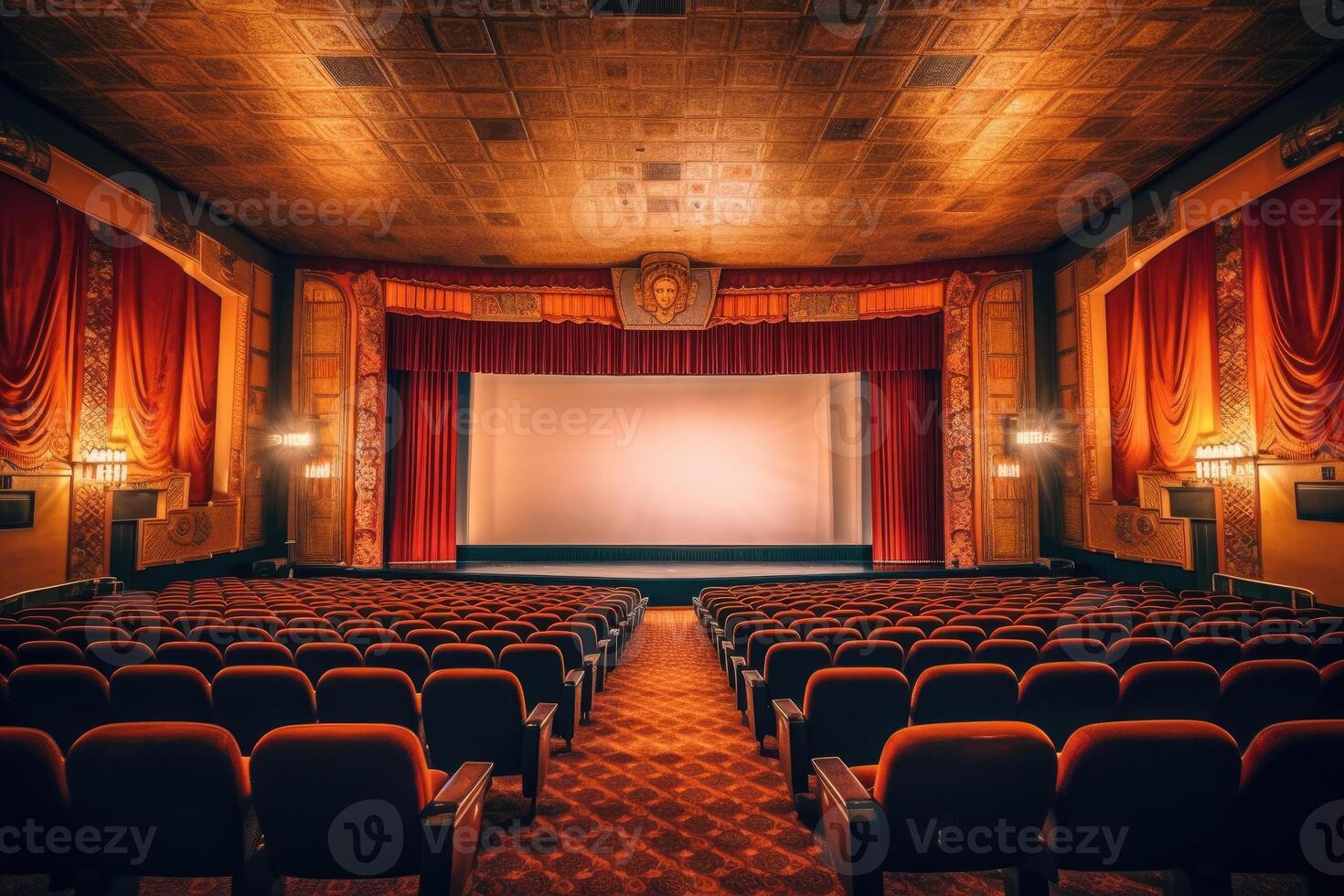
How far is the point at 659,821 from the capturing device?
300cm

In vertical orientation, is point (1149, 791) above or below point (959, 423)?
below

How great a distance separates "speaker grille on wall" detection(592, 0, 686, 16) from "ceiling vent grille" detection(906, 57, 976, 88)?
243 cm

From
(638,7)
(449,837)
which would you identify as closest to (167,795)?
(449,837)

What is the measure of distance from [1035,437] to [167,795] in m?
12.2

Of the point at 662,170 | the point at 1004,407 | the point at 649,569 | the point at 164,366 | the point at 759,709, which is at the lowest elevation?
the point at 649,569

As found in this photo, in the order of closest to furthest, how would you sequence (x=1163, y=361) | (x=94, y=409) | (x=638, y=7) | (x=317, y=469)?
(x=638, y=7)
(x=94, y=409)
(x=1163, y=361)
(x=317, y=469)

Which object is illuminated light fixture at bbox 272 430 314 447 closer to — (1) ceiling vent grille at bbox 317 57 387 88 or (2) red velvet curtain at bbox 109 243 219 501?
(2) red velvet curtain at bbox 109 243 219 501

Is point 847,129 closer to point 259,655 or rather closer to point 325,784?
point 259,655

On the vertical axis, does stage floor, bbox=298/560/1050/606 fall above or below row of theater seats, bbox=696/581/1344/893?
below

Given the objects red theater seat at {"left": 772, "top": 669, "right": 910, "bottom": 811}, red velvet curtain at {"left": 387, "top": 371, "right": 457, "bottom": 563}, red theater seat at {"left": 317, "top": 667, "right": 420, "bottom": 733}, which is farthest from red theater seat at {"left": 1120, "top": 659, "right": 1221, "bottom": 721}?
red velvet curtain at {"left": 387, "top": 371, "right": 457, "bottom": 563}

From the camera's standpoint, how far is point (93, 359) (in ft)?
26.1

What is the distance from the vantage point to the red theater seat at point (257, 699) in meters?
2.69

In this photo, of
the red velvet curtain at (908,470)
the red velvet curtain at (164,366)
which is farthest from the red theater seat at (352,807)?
the red velvet curtain at (908,470)

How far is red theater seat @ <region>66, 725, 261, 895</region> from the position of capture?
1.74 metres
